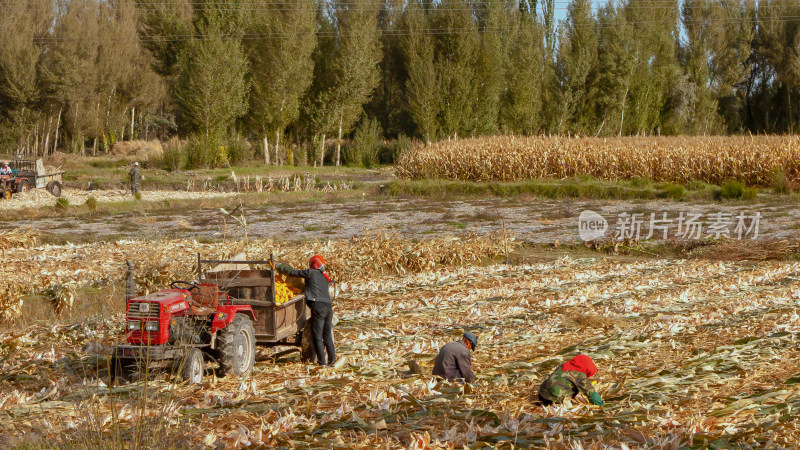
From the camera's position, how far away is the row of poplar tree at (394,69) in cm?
6003

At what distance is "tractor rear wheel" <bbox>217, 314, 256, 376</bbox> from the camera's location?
967cm

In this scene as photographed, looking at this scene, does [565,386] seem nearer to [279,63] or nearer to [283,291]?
[283,291]

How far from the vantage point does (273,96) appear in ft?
195

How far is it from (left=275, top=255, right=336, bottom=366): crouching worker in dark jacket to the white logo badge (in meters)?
14.3

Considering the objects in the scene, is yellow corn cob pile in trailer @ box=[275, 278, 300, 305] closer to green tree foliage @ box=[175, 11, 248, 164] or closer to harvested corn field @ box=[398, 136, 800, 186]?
harvested corn field @ box=[398, 136, 800, 186]

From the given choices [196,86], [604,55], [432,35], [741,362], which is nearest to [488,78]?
[432,35]

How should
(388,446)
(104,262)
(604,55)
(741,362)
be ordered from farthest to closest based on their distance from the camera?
(604,55) → (104,262) → (741,362) → (388,446)

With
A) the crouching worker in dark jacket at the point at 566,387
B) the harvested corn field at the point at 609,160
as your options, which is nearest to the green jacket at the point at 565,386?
the crouching worker in dark jacket at the point at 566,387

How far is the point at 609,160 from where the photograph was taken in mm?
39719

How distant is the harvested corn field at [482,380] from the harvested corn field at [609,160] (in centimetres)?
2044

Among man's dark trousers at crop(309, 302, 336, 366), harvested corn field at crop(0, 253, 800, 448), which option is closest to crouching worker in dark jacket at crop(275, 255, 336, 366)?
man's dark trousers at crop(309, 302, 336, 366)

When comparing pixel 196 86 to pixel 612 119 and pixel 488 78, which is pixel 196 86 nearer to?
pixel 488 78

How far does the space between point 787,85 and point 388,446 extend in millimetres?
80469

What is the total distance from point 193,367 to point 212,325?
2.03 feet
